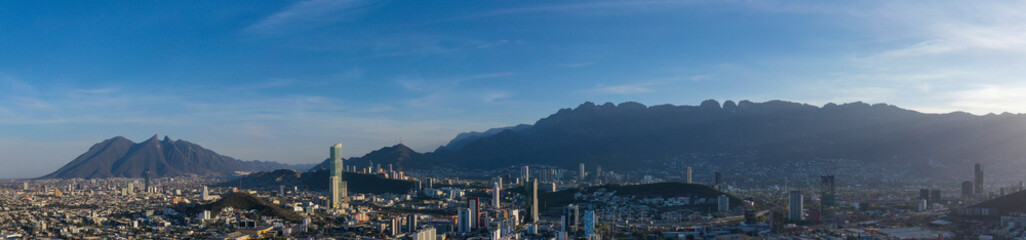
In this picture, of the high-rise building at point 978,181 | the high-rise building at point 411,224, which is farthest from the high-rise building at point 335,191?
the high-rise building at point 978,181

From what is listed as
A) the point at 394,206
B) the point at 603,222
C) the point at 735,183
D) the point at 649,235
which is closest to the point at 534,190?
the point at 603,222

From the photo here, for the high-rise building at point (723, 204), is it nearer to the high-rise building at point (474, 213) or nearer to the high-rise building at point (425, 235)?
the high-rise building at point (474, 213)

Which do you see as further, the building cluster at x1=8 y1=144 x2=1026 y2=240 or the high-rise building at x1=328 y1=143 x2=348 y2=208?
the high-rise building at x1=328 y1=143 x2=348 y2=208

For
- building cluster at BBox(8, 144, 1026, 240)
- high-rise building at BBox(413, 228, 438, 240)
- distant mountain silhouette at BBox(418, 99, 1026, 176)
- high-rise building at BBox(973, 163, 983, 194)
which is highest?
distant mountain silhouette at BBox(418, 99, 1026, 176)

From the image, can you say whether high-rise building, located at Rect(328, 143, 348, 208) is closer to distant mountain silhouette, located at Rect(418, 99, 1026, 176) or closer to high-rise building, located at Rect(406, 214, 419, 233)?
high-rise building, located at Rect(406, 214, 419, 233)

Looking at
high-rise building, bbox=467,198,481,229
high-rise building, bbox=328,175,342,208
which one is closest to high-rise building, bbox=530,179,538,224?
high-rise building, bbox=467,198,481,229

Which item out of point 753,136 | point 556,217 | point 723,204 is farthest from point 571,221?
point 753,136
